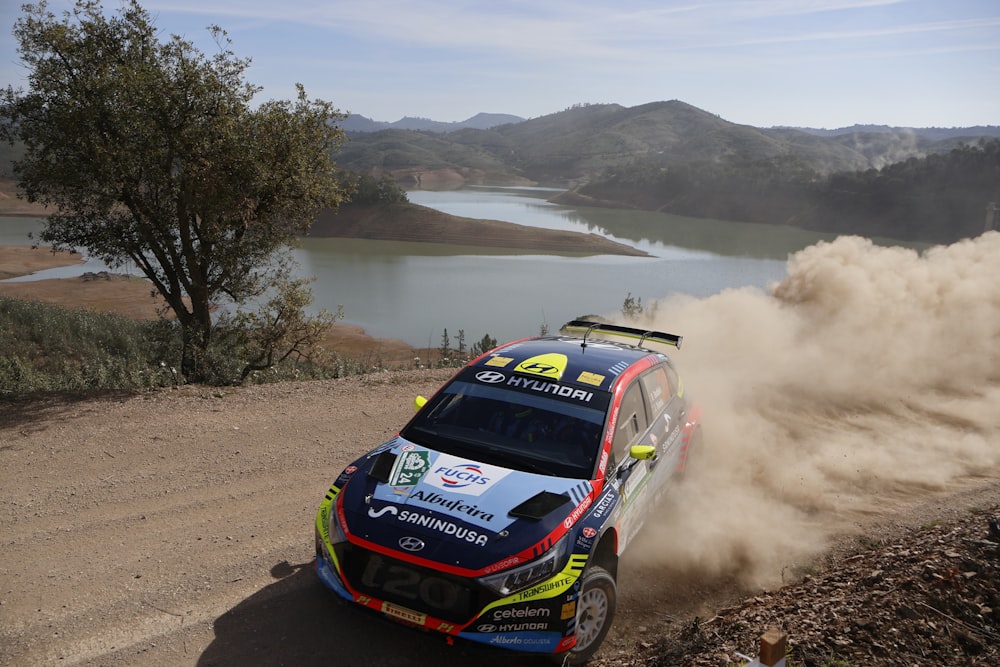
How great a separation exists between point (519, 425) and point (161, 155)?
820 cm

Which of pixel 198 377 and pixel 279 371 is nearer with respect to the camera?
pixel 198 377

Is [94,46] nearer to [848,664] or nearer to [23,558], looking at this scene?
[23,558]

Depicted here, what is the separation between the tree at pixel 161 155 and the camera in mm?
10008

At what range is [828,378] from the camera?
10.9 m

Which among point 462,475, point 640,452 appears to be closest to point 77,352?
point 462,475

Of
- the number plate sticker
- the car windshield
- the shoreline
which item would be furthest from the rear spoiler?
the shoreline

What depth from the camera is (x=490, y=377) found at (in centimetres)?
534

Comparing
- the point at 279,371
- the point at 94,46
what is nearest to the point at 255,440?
the point at 279,371

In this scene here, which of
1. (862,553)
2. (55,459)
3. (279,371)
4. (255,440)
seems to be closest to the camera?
(862,553)

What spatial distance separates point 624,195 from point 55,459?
8966 cm

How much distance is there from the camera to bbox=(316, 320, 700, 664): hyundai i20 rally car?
375cm

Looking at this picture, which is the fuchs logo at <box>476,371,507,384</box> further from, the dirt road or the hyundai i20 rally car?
the dirt road

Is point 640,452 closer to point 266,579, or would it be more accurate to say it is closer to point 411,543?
point 411,543

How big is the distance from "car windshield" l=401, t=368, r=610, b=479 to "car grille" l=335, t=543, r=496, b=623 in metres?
0.98
